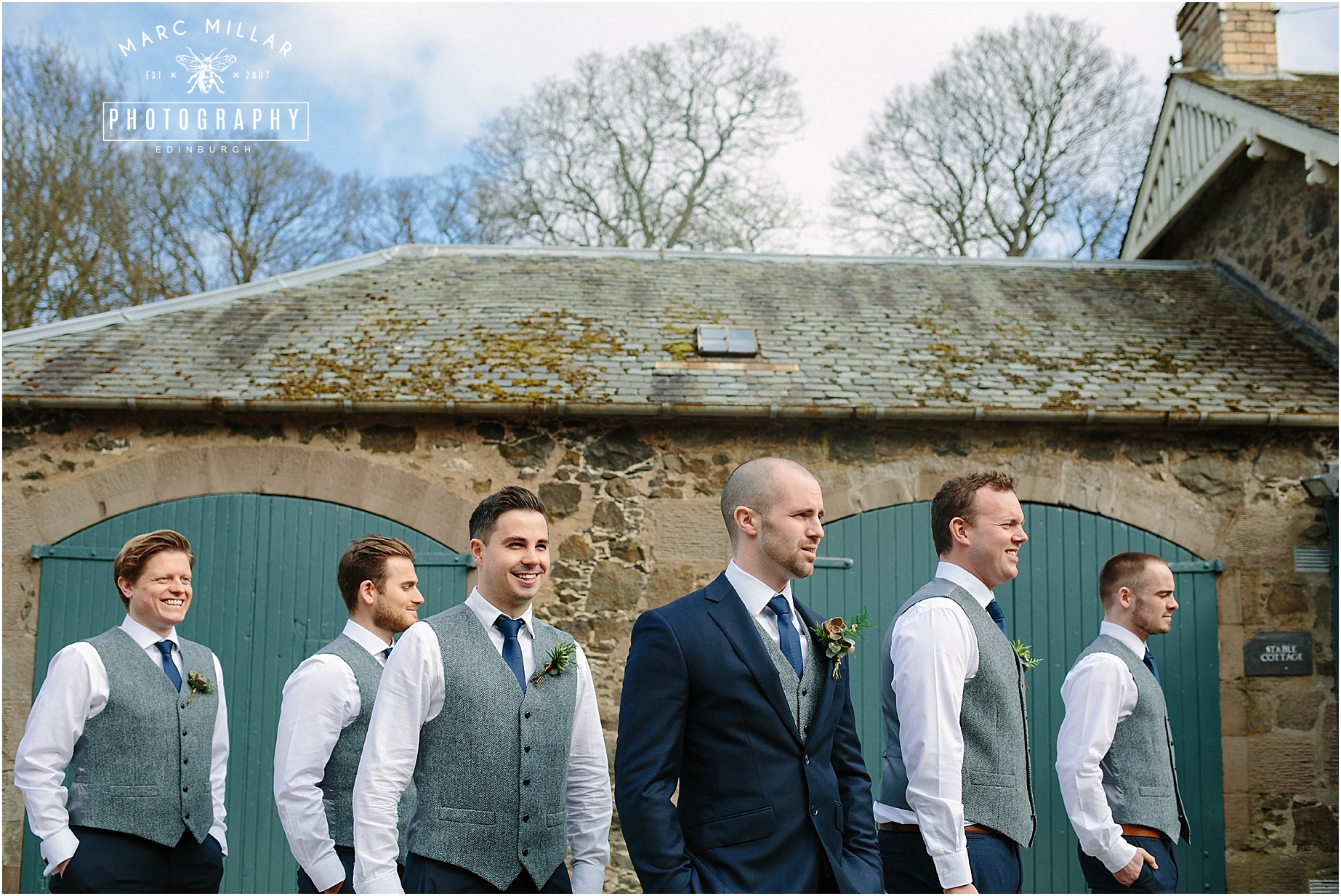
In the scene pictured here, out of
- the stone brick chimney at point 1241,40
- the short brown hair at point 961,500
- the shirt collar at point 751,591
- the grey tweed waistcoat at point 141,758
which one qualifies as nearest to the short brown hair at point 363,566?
the grey tweed waistcoat at point 141,758

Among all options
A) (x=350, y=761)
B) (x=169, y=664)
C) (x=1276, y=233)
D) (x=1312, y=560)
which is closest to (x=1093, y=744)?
(x=350, y=761)

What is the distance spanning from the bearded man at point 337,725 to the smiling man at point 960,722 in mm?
1576

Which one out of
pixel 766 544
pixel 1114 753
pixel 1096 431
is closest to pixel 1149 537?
pixel 1096 431

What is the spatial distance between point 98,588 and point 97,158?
954 centimetres

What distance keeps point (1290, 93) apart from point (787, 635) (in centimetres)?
819

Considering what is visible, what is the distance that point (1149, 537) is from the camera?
6438 mm

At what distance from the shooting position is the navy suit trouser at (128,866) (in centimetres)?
331

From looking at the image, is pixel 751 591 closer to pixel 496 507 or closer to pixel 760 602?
pixel 760 602

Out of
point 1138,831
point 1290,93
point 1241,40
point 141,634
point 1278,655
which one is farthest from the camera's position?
point 1241,40

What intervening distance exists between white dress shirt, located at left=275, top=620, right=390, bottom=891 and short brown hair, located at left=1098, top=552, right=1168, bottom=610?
9.41 ft

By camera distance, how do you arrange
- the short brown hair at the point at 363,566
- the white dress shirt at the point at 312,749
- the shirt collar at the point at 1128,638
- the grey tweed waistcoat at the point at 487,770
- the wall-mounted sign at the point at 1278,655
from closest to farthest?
the grey tweed waistcoat at the point at 487,770, the white dress shirt at the point at 312,749, the short brown hair at the point at 363,566, the shirt collar at the point at 1128,638, the wall-mounted sign at the point at 1278,655

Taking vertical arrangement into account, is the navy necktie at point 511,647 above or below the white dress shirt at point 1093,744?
above

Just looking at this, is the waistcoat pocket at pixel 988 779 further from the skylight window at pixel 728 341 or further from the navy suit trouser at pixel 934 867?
the skylight window at pixel 728 341

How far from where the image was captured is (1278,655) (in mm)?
6270
